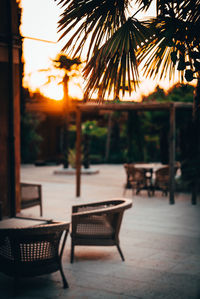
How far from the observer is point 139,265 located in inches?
222

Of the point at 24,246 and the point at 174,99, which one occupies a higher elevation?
the point at 174,99

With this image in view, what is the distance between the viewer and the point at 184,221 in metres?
8.66

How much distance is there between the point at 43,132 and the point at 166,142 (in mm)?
14133

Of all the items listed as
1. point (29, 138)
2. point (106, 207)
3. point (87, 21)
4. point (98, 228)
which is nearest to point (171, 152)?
point (106, 207)

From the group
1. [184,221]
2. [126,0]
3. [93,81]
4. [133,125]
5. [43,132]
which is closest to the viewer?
[93,81]

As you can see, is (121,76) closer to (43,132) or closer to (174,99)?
(174,99)

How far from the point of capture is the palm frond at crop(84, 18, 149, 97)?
4.01 metres

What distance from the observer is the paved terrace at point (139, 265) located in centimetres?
465

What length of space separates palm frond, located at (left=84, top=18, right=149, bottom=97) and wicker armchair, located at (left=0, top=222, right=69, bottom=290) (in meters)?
1.49

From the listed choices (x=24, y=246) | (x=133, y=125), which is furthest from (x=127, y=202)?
(x=133, y=125)

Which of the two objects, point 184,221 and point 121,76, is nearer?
point 121,76

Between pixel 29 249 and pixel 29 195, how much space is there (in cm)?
440

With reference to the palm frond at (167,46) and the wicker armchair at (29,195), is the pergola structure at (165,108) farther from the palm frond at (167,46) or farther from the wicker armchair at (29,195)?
the palm frond at (167,46)

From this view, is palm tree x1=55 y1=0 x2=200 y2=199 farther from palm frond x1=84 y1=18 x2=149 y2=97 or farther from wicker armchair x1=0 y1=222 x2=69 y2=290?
wicker armchair x1=0 y1=222 x2=69 y2=290
